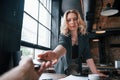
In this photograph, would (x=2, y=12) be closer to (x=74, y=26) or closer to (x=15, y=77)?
(x=74, y=26)

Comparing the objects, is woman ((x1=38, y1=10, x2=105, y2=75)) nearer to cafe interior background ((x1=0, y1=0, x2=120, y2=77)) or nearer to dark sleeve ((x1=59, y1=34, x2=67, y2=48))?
dark sleeve ((x1=59, y1=34, x2=67, y2=48))

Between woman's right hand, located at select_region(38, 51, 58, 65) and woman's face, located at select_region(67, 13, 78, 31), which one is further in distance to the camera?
woman's face, located at select_region(67, 13, 78, 31)

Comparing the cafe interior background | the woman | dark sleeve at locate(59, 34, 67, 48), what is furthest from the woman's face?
the cafe interior background

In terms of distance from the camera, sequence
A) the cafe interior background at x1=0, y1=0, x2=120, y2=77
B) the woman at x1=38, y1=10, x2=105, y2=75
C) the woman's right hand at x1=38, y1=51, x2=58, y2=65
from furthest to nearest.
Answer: the woman at x1=38, y1=10, x2=105, y2=75 → the cafe interior background at x1=0, y1=0, x2=120, y2=77 → the woman's right hand at x1=38, y1=51, x2=58, y2=65

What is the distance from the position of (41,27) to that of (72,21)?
2.62 meters

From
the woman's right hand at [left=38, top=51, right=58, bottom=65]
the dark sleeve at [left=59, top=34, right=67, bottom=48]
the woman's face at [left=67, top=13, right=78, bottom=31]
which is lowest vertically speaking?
the woman's right hand at [left=38, top=51, right=58, bottom=65]

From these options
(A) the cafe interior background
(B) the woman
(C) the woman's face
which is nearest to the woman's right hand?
(A) the cafe interior background

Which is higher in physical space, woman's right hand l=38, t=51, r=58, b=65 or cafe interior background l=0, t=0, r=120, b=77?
cafe interior background l=0, t=0, r=120, b=77

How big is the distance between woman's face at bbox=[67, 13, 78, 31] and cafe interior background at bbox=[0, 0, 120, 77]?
0.66m

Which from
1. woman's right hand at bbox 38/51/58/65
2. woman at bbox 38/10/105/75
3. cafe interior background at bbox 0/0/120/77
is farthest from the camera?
woman at bbox 38/10/105/75

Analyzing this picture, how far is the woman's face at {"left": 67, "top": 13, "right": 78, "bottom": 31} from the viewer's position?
1852 mm

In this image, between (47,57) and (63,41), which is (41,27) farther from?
(47,57)

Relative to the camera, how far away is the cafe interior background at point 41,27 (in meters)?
1.67

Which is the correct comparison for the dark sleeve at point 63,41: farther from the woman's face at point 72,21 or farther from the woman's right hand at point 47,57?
the woman's right hand at point 47,57
